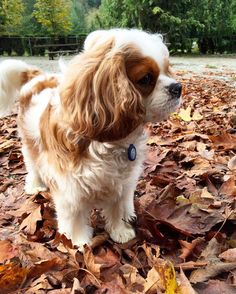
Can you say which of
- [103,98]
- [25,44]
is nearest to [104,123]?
[103,98]

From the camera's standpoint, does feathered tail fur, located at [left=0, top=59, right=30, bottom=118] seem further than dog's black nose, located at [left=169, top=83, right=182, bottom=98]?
Yes

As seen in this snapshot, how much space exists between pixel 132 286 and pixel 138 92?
101 cm

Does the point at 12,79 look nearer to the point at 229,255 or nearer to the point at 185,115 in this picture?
the point at 229,255

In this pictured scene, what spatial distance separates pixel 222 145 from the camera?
12.6ft

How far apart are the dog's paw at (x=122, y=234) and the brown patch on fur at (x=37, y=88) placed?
1249mm

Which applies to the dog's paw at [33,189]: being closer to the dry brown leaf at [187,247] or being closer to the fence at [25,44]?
the dry brown leaf at [187,247]

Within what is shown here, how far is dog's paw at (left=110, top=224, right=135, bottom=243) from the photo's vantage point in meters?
2.65

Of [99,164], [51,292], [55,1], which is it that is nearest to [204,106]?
[99,164]

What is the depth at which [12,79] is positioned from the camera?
3547mm

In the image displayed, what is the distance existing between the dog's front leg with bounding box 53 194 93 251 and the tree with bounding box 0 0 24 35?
4358cm

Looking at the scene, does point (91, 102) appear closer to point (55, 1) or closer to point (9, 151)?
point (9, 151)

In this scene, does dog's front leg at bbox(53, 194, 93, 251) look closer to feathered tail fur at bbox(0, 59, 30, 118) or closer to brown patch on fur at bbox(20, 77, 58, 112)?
brown patch on fur at bbox(20, 77, 58, 112)

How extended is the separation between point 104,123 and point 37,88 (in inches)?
50.8

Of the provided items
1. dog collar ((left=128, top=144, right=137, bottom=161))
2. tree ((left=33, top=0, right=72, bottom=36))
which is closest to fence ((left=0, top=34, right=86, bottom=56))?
tree ((left=33, top=0, right=72, bottom=36))
